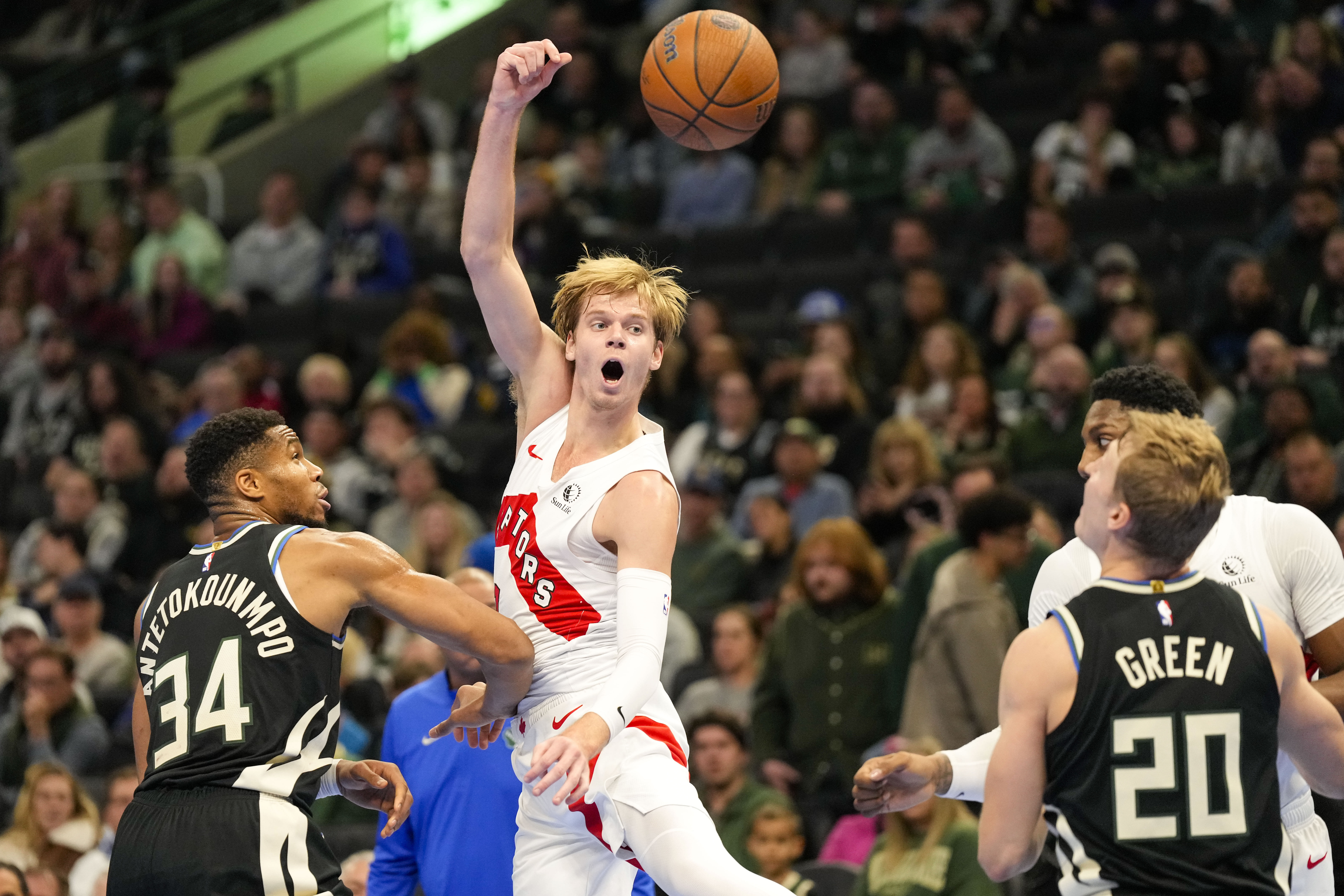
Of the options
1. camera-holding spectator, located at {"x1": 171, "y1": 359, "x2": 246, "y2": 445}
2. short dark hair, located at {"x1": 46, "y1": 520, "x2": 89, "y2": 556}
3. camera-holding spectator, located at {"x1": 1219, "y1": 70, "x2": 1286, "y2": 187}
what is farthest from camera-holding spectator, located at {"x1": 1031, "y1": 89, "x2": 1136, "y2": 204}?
short dark hair, located at {"x1": 46, "y1": 520, "x2": 89, "y2": 556}

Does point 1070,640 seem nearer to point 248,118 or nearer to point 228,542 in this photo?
point 228,542

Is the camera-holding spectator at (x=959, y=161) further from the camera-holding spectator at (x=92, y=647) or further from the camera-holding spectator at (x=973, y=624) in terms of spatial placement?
the camera-holding spectator at (x=92, y=647)

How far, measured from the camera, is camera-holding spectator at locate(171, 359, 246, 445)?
489 inches

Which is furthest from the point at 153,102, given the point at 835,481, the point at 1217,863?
the point at 1217,863

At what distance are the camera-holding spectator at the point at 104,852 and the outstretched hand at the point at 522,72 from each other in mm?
4254

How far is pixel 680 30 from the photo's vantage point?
6.02m

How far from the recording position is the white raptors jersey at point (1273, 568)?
471 cm

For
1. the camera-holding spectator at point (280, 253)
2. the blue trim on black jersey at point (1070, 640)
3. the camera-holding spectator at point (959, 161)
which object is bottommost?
the blue trim on black jersey at point (1070, 640)

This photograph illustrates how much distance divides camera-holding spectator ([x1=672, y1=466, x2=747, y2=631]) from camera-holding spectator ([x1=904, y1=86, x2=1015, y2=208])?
13.4ft

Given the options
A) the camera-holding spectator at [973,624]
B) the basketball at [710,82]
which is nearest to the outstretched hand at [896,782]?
the basketball at [710,82]

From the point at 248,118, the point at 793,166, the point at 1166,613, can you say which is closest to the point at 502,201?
the point at 1166,613

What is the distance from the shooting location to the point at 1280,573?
475 cm

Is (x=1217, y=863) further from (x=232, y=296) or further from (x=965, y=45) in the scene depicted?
(x=232, y=296)

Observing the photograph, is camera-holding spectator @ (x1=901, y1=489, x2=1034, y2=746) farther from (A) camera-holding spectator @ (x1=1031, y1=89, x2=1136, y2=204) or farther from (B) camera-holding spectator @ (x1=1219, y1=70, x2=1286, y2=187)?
(B) camera-holding spectator @ (x1=1219, y1=70, x2=1286, y2=187)
